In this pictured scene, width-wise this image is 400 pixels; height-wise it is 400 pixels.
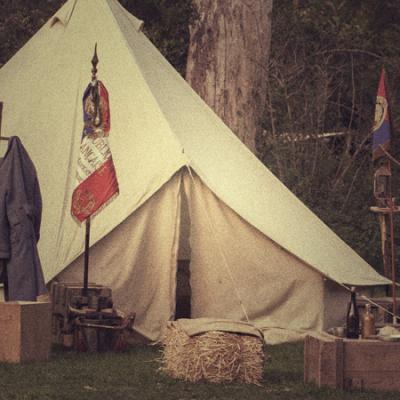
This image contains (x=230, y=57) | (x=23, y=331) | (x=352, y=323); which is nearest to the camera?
(x=352, y=323)

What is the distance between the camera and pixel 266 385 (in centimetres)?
738

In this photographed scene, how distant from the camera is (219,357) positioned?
24.2 feet

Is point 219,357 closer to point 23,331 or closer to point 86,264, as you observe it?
point 23,331

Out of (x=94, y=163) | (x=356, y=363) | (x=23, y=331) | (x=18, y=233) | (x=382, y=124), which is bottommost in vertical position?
(x=356, y=363)

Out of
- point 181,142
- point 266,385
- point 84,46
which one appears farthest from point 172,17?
point 266,385

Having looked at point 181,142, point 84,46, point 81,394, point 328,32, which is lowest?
point 81,394

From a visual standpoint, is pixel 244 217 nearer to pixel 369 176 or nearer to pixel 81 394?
pixel 81 394

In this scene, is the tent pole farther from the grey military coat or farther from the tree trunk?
the tree trunk

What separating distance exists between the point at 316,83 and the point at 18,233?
789cm

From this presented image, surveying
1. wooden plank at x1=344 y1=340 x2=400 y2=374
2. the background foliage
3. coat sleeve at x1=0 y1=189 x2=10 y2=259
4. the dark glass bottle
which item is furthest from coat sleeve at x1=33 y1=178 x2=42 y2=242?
the background foliage

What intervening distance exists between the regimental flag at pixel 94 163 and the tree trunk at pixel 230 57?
12.3ft

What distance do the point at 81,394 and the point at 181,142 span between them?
2.95 metres

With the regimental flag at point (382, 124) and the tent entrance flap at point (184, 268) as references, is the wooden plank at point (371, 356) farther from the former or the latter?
the tent entrance flap at point (184, 268)

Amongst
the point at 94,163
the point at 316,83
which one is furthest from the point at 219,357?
the point at 316,83
